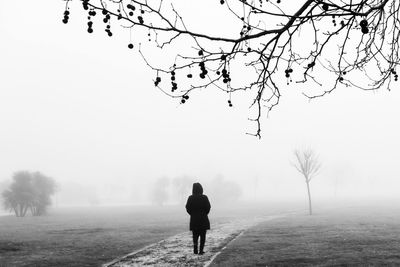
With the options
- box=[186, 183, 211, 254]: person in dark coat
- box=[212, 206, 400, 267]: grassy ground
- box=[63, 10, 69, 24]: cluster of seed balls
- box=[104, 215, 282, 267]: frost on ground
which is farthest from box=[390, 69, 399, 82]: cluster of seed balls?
box=[186, 183, 211, 254]: person in dark coat

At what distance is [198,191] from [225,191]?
306 ft

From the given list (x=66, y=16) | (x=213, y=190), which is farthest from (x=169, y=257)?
(x=213, y=190)

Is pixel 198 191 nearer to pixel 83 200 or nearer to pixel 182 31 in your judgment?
pixel 182 31

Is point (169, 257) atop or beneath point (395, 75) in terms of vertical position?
beneath

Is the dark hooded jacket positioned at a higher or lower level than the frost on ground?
higher

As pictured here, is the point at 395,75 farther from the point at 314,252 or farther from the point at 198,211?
the point at 314,252

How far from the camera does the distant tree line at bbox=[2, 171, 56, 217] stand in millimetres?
66875

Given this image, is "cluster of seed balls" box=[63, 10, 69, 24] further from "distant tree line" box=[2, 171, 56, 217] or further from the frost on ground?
"distant tree line" box=[2, 171, 56, 217]

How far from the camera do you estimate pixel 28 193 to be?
67.2 metres

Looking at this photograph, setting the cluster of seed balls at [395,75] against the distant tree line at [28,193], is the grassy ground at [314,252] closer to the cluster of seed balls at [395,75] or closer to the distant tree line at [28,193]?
the cluster of seed balls at [395,75]

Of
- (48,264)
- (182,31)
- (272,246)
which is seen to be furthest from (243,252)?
(182,31)

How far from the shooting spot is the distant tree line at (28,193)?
66.9m

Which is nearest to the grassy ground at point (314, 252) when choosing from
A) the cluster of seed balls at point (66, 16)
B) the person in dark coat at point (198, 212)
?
the person in dark coat at point (198, 212)

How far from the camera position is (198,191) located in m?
14.4
